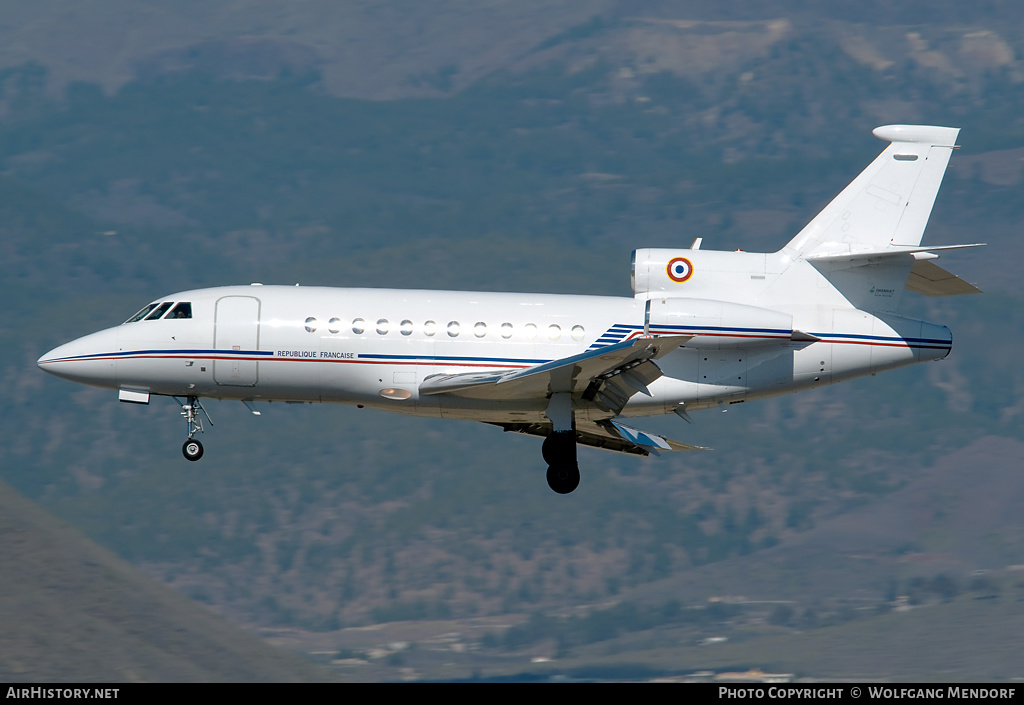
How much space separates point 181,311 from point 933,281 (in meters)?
16.7

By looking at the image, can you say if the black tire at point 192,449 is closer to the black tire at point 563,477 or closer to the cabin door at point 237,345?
the cabin door at point 237,345

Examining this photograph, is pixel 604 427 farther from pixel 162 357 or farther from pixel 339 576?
pixel 339 576

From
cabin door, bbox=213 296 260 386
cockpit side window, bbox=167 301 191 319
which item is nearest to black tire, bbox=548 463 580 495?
cabin door, bbox=213 296 260 386

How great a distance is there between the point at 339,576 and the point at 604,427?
116157mm

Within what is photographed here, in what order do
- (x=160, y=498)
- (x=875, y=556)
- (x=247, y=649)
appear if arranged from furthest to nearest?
(x=160, y=498) < (x=875, y=556) < (x=247, y=649)

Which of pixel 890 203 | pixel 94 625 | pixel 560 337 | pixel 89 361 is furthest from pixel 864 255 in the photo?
pixel 94 625

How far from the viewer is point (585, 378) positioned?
101 ft

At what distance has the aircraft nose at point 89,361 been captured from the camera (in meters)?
32.9

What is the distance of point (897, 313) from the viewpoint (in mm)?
32812

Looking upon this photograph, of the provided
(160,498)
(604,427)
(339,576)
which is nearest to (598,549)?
(339,576)

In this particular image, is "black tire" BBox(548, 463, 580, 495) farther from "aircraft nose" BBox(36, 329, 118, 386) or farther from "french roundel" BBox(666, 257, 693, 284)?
"aircraft nose" BBox(36, 329, 118, 386)

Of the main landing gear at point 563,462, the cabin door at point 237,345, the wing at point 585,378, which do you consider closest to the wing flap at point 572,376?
the wing at point 585,378

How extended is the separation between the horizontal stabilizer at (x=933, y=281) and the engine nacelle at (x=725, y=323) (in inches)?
120
